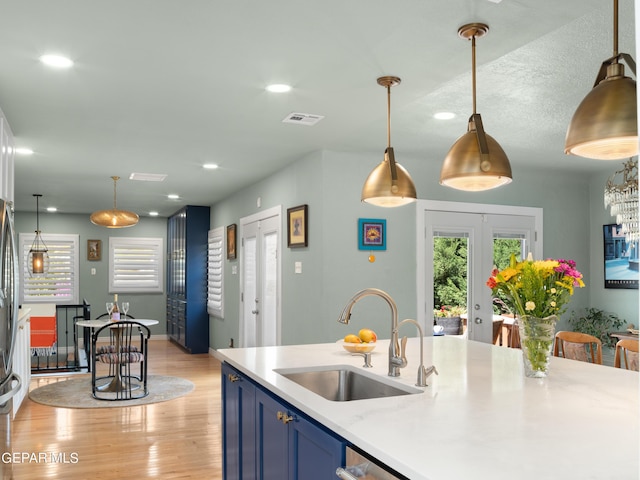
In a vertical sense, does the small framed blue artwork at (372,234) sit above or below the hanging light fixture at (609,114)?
below

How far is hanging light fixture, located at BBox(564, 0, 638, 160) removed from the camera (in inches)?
60.2

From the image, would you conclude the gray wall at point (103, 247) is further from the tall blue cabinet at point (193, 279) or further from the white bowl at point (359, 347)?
the white bowl at point (359, 347)

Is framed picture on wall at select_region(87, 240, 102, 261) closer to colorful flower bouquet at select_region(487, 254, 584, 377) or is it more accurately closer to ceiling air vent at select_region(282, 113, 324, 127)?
ceiling air vent at select_region(282, 113, 324, 127)

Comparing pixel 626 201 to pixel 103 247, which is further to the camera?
pixel 103 247

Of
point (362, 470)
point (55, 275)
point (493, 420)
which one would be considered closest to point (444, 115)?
point (493, 420)

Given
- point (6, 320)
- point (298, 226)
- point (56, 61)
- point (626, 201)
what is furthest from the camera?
point (298, 226)

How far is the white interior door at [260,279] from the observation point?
6211mm

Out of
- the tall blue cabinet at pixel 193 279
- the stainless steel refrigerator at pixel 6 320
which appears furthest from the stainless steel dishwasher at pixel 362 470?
the tall blue cabinet at pixel 193 279

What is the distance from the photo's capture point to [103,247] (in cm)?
1087

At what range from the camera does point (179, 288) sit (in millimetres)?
9742

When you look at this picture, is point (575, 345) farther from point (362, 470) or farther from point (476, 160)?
point (362, 470)

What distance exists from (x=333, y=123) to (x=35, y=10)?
2252 millimetres

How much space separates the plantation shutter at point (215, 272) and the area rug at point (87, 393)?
180 centimetres

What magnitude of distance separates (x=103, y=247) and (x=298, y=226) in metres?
6.67
